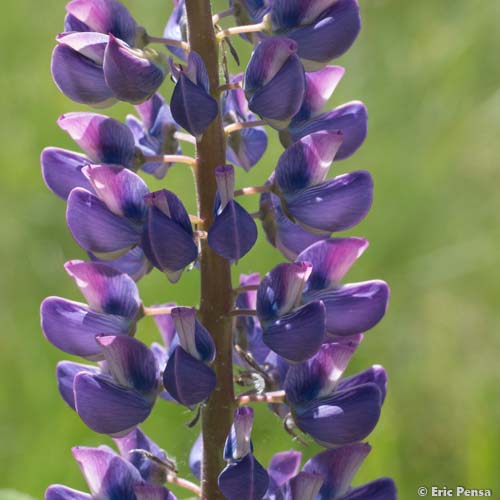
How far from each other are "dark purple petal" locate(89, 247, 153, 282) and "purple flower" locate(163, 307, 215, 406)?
0.16 meters

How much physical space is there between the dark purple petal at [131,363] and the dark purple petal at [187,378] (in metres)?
0.05

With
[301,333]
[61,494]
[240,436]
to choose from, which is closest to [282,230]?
[301,333]

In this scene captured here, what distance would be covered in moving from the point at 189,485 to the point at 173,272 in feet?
0.95

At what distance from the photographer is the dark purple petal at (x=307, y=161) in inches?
53.5

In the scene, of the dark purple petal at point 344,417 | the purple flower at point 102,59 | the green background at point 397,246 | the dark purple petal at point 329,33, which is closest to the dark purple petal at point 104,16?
the purple flower at point 102,59

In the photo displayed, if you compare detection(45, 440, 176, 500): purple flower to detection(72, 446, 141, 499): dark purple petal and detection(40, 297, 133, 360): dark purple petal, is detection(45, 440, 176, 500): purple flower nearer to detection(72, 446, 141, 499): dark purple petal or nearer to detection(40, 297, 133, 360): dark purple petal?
detection(72, 446, 141, 499): dark purple petal

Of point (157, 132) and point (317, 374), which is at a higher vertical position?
point (157, 132)

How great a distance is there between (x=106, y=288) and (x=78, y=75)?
0.27 m

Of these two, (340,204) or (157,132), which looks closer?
(340,204)

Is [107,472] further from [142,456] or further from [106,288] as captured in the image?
[106,288]

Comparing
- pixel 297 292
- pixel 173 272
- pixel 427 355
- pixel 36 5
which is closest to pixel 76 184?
pixel 173 272

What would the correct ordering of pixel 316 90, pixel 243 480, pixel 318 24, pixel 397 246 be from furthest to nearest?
pixel 397 246 → pixel 316 90 → pixel 318 24 → pixel 243 480

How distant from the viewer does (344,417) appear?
1.33m

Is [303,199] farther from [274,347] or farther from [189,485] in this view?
[189,485]
